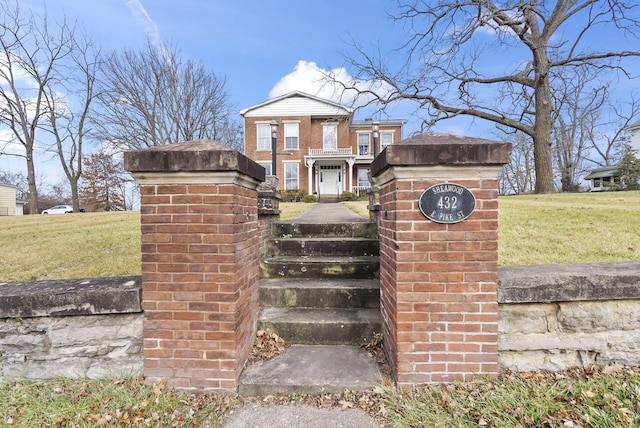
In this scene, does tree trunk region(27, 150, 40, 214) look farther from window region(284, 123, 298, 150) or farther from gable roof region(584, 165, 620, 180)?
gable roof region(584, 165, 620, 180)

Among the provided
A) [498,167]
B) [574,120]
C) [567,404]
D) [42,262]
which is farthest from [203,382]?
[574,120]

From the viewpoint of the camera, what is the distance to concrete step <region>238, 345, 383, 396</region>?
7.14ft

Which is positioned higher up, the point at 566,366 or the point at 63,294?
the point at 63,294

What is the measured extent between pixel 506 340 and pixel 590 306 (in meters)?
0.69

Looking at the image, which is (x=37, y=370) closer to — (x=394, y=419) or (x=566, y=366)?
(x=394, y=419)

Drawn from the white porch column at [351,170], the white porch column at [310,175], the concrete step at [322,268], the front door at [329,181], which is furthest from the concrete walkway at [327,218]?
the front door at [329,181]

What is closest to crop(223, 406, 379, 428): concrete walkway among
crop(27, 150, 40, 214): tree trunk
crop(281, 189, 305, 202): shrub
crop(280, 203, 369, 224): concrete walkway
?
crop(280, 203, 369, 224): concrete walkway

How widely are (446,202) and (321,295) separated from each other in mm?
1532

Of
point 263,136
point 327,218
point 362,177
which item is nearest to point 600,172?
point 362,177

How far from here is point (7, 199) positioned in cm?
2828

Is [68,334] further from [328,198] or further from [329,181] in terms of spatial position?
[329,181]

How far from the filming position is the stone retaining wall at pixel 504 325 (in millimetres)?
2268

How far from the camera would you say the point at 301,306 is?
304cm

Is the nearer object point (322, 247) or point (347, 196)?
point (322, 247)
